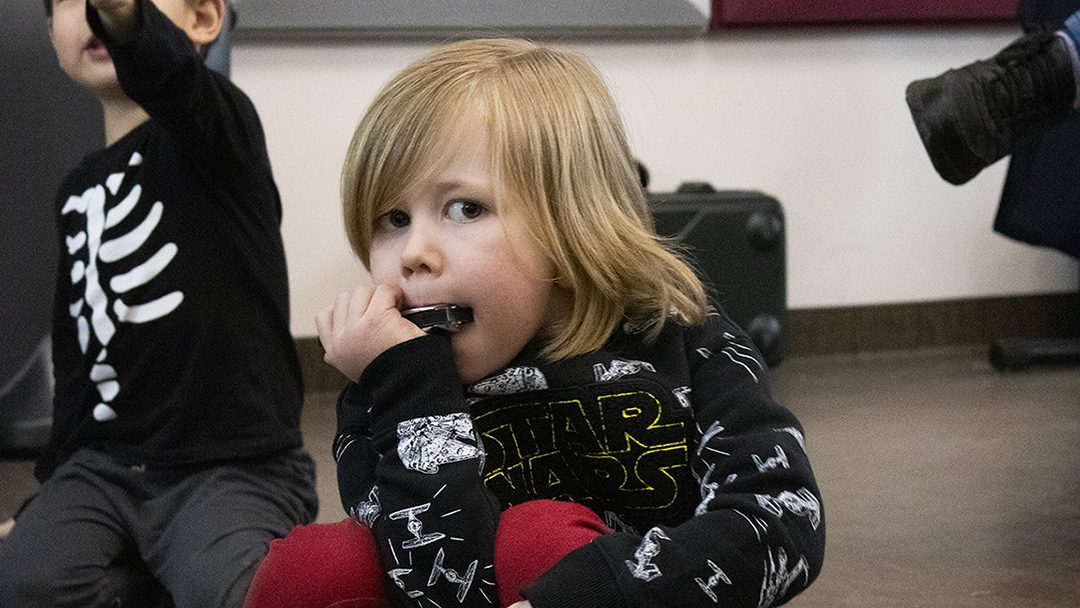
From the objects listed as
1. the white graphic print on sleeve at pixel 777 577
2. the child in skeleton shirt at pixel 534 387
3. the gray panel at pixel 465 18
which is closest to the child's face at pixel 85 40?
the child in skeleton shirt at pixel 534 387

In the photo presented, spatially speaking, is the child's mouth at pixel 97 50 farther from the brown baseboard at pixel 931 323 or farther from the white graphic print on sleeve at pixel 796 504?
the brown baseboard at pixel 931 323

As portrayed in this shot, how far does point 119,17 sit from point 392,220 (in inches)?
14.4

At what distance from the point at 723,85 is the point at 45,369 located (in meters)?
1.37

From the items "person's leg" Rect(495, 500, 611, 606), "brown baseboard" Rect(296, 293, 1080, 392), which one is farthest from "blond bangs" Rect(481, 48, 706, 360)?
"brown baseboard" Rect(296, 293, 1080, 392)

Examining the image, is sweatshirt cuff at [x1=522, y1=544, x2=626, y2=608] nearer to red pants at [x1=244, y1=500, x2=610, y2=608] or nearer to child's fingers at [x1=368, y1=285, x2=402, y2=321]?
red pants at [x1=244, y1=500, x2=610, y2=608]

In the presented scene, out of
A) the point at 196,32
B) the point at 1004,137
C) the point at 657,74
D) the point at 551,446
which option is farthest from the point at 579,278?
the point at 657,74

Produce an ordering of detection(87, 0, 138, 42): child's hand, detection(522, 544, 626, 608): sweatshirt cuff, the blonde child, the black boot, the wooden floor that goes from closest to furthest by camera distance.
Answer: detection(522, 544, 626, 608): sweatshirt cuff
detection(87, 0, 138, 42): child's hand
the blonde child
the wooden floor
the black boot

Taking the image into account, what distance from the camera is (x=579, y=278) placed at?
0.78 metres

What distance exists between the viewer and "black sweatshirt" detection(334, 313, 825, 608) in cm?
68

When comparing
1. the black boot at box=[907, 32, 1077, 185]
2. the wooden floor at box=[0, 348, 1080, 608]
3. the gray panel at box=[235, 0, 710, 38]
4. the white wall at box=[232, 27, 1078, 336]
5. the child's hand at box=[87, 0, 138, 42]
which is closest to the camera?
the child's hand at box=[87, 0, 138, 42]

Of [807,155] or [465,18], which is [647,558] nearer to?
[465,18]

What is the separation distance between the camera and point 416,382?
0.72 metres

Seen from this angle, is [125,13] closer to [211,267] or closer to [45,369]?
[211,267]

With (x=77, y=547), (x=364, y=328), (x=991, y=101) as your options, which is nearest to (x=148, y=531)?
(x=77, y=547)
